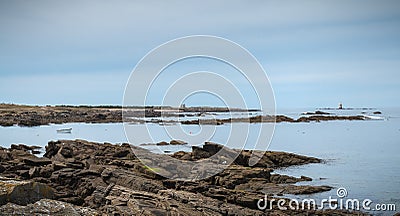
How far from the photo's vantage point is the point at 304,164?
2934cm

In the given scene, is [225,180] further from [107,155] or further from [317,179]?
[107,155]

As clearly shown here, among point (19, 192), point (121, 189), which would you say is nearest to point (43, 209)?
point (19, 192)

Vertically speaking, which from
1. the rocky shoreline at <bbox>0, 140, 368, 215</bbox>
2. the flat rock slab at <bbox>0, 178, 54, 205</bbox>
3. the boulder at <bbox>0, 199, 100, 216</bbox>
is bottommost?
the rocky shoreline at <bbox>0, 140, 368, 215</bbox>

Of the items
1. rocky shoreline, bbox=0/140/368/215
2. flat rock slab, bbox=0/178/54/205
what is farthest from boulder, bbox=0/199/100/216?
flat rock slab, bbox=0/178/54/205

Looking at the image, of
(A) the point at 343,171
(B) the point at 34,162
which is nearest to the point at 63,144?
(B) the point at 34,162

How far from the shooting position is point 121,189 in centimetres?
1393

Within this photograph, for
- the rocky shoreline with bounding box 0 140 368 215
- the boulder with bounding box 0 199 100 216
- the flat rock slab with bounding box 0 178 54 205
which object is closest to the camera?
the boulder with bounding box 0 199 100 216

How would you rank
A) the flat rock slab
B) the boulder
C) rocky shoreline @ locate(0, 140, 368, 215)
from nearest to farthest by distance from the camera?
the boulder
the flat rock slab
rocky shoreline @ locate(0, 140, 368, 215)

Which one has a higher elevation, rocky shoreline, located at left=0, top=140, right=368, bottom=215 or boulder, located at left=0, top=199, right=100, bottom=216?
boulder, located at left=0, top=199, right=100, bottom=216

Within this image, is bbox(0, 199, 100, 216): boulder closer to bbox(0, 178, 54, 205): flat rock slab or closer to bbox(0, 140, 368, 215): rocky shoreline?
bbox(0, 140, 368, 215): rocky shoreline

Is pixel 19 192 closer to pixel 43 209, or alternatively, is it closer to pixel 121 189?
pixel 43 209

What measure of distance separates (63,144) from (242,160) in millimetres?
11443

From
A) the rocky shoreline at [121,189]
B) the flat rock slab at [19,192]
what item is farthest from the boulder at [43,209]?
the flat rock slab at [19,192]

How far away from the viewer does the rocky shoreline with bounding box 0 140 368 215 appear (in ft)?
32.3
